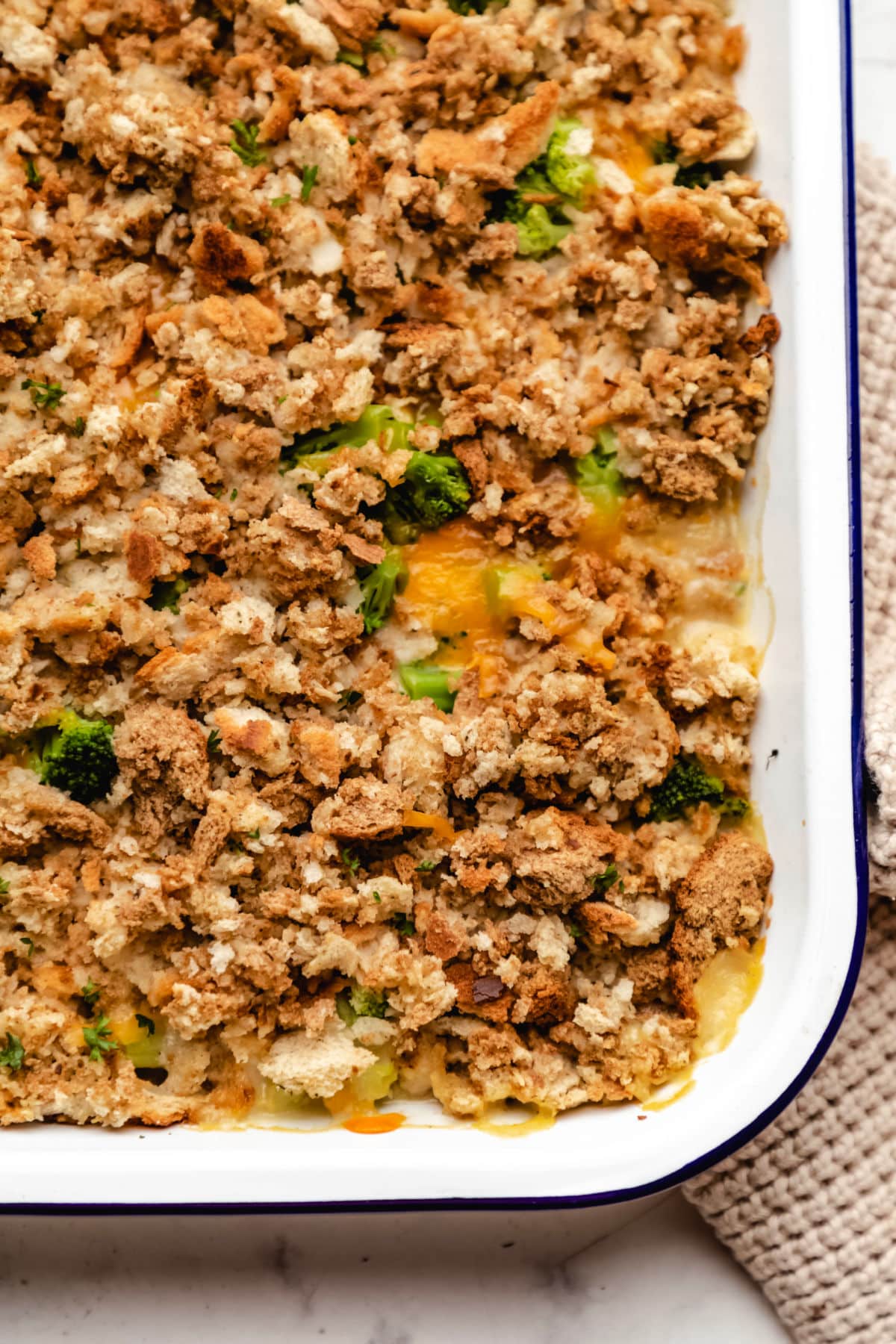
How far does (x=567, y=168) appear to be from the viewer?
204 centimetres

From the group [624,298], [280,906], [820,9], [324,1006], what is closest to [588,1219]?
[324,1006]

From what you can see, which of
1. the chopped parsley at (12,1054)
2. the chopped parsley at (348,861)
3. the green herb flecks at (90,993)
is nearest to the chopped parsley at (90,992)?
the green herb flecks at (90,993)

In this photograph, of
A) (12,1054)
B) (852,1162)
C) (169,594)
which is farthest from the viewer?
(852,1162)

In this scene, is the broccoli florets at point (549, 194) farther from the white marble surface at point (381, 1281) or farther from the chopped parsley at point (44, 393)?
the white marble surface at point (381, 1281)

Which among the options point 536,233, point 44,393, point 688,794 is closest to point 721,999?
point 688,794

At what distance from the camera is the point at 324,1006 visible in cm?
188

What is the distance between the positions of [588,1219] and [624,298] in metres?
1.55

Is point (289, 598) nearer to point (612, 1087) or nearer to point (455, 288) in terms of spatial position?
point (455, 288)

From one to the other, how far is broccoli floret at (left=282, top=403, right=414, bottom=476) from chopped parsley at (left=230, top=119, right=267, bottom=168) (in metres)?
0.44

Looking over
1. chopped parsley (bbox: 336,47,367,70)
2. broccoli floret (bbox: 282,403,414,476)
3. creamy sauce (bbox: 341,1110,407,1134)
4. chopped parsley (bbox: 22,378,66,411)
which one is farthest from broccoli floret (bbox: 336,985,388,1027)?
chopped parsley (bbox: 336,47,367,70)

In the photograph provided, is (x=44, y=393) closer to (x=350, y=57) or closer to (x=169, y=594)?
(x=169, y=594)

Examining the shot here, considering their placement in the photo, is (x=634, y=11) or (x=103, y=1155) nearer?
(x=103, y=1155)

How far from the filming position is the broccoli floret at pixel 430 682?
1.97 metres

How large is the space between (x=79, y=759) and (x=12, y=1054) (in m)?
0.44
